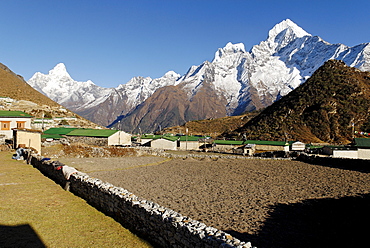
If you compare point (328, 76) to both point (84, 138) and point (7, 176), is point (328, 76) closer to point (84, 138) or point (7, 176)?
point (84, 138)

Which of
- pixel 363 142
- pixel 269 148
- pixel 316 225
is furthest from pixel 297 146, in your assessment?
pixel 316 225

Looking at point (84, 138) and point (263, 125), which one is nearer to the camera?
point (84, 138)

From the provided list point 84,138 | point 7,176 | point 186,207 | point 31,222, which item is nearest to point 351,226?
point 186,207

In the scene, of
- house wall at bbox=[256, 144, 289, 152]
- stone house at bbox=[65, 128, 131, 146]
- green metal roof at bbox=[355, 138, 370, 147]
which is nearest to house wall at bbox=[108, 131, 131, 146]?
stone house at bbox=[65, 128, 131, 146]

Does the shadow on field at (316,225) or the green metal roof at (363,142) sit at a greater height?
the green metal roof at (363,142)

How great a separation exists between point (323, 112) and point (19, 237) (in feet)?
265

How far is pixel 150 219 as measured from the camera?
924cm

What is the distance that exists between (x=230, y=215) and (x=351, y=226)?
5.29 metres

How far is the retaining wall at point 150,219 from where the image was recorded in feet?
24.0

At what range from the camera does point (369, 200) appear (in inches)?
698

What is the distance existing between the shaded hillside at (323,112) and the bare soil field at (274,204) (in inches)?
1912

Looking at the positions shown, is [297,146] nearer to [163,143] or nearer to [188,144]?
[188,144]

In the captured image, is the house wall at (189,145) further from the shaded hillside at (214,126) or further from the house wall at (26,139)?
the shaded hillside at (214,126)

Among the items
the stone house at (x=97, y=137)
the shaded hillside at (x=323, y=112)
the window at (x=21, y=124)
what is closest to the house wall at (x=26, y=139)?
the window at (x=21, y=124)
